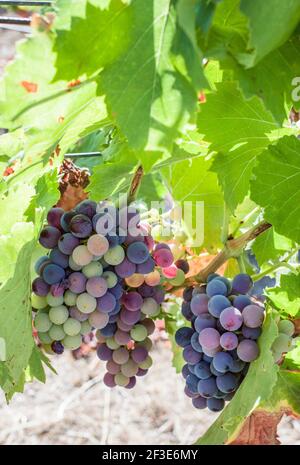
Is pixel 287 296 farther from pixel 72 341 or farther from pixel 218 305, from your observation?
pixel 72 341

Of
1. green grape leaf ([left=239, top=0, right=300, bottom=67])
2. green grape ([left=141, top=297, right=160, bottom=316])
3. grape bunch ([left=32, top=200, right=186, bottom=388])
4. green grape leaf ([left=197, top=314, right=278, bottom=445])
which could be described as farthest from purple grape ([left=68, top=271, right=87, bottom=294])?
green grape leaf ([left=239, top=0, right=300, bottom=67])

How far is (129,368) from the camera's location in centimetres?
100

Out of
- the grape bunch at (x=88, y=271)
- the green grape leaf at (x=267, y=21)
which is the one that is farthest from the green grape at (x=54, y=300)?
the green grape leaf at (x=267, y=21)

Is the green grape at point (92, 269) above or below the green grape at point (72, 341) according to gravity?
above

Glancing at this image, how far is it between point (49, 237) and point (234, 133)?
0.26m

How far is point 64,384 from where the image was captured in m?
2.74

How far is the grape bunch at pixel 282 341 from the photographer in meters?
0.88

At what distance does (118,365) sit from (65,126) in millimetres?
391

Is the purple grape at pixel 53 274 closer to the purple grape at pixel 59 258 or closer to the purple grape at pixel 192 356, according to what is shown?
the purple grape at pixel 59 258

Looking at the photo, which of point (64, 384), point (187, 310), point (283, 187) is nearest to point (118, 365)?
point (187, 310)

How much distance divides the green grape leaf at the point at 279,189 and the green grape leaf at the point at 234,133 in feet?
0.16

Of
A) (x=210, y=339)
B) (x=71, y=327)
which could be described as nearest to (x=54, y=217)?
(x=71, y=327)

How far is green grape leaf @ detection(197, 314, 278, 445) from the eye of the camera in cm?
80

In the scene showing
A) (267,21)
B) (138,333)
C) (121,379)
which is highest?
(267,21)
